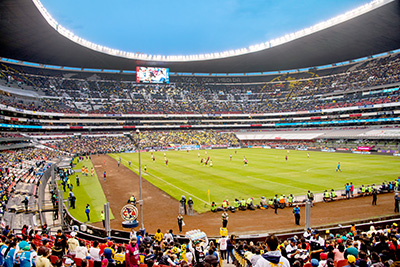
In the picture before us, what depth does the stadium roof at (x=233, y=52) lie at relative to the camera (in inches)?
1965

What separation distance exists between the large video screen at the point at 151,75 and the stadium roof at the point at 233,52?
8.43 ft

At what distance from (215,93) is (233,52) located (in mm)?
28715

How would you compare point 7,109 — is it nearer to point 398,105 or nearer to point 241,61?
point 241,61

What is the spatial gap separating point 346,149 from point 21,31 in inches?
2853

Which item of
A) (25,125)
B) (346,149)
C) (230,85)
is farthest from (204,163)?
(230,85)

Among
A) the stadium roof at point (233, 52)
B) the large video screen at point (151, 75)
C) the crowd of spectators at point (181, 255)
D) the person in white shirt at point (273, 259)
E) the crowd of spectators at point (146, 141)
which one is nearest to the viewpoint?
the person in white shirt at point (273, 259)

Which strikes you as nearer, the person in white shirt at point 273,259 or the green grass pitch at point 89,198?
the person in white shirt at point 273,259

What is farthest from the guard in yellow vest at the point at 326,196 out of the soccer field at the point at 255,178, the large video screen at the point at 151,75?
the large video screen at the point at 151,75

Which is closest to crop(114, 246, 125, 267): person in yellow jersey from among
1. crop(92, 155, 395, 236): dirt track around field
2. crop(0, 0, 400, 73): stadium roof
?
crop(92, 155, 395, 236): dirt track around field

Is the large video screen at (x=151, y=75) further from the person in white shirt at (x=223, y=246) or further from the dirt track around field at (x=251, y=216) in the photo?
the person in white shirt at (x=223, y=246)

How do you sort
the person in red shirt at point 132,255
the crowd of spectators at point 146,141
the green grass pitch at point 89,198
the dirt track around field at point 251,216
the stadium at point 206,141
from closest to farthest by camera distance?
1. the person in red shirt at point 132,255
2. the stadium at point 206,141
3. the dirt track around field at point 251,216
4. the green grass pitch at point 89,198
5. the crowd of spectators at point 146,141

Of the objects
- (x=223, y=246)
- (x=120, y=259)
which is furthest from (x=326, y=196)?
(x=120, y=259)

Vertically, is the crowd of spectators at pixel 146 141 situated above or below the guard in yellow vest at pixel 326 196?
above

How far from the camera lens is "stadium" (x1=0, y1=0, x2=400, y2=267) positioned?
15445 mm
